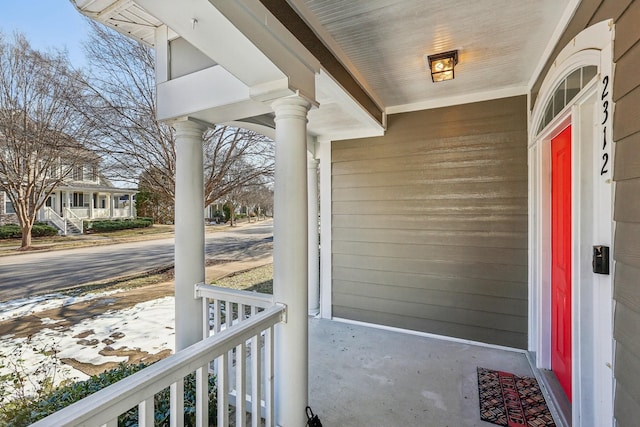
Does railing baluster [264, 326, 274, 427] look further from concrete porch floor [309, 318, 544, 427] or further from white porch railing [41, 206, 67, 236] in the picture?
white porch railing [41, 206, 67, 236]

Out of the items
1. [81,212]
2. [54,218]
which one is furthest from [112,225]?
[54,218]

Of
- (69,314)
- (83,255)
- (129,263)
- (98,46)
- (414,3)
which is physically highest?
(98,46)

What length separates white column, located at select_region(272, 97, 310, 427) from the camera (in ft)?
5.69

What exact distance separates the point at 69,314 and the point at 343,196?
3.52 m

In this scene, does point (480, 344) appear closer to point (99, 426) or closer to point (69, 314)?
point (99, 426)

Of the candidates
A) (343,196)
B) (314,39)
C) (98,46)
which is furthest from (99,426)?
(98,46)

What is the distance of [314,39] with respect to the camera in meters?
1.83

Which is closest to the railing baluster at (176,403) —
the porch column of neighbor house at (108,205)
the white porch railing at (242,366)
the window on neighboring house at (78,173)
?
the white porch railing at (242,366)

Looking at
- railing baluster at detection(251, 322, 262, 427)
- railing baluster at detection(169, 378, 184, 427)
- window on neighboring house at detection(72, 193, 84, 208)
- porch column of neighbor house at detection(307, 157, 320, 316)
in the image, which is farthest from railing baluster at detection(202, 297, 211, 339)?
porch column of neighbor house at detection(307, 157, 320, 316)

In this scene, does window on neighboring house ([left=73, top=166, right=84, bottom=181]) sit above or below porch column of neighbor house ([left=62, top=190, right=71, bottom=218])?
above

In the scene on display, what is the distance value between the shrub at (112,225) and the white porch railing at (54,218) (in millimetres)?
279

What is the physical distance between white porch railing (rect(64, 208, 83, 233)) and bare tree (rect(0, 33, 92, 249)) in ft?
0.85

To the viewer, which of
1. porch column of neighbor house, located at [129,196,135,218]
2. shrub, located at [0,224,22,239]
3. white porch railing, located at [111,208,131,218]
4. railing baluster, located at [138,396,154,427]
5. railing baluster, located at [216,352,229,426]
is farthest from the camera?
porch column of neighbor house, located at [129,196,135,218]

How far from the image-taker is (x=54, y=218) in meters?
2.46
